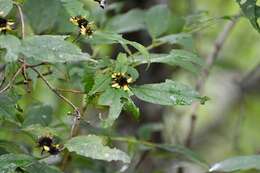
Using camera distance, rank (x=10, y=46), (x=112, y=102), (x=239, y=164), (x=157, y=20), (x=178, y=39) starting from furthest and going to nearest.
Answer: (x=157, y=20), (x=178, y=39), (x=239, y=164), (x=112, y=102), (x=10, y=46)

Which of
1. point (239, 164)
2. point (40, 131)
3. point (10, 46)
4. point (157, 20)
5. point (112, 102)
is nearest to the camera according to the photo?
point (10, 46)

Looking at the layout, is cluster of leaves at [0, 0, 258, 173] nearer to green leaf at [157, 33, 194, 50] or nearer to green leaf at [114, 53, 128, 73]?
green leaf at [114, 53, 128, 73]

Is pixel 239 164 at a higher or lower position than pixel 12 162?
higher

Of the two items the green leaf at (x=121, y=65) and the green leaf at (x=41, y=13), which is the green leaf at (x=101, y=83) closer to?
the green leaf at (x=121, y=65)

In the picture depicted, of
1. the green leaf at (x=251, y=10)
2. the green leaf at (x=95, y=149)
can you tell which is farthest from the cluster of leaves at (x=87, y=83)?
the green leaf at (x=251, y=10)

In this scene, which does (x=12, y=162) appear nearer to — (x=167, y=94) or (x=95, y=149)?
(x=95, y=149)

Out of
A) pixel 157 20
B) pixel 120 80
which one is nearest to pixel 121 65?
pixel 120 80

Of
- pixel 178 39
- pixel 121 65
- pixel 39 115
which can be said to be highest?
pixel 178 39

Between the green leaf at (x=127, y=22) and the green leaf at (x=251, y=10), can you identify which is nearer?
the green leaf at (x=251, y=10)
